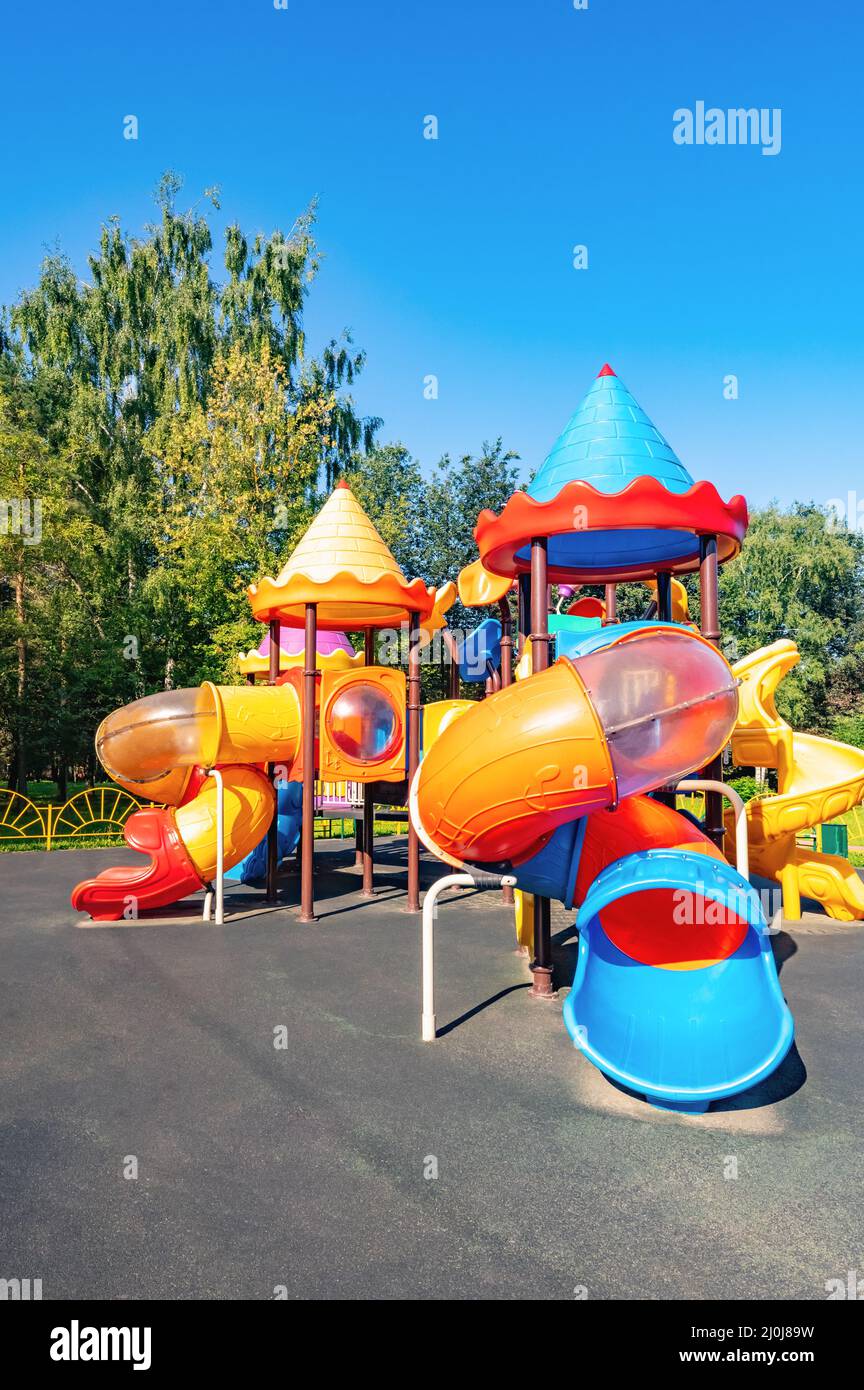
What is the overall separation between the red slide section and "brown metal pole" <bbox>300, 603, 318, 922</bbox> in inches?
51.0

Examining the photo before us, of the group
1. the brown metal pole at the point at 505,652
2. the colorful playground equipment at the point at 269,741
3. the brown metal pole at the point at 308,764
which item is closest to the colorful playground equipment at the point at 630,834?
the brown metal pole at the point at 308,764


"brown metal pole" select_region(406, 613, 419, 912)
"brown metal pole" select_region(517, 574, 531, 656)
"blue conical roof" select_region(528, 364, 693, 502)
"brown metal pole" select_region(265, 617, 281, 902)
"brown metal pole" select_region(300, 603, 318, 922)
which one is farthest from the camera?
"brown metal pole" select_region(265, 617, 281, 902)

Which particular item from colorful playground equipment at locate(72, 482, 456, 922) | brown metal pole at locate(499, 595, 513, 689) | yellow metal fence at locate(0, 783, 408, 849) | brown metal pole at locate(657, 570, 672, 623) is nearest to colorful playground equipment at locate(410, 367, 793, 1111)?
brown metal pole at locate(657, 570, 672, 623)

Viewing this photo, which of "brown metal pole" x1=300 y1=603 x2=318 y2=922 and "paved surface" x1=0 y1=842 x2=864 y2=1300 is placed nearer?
"paved surface" x1=0 y1=842 x2=864 y2=1300

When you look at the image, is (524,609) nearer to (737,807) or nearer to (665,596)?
(665,596)

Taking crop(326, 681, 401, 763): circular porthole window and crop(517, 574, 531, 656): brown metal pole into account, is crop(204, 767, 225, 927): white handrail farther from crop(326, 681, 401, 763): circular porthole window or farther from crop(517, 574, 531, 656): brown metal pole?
crop(517, 574, 531, 656): brown metal pole

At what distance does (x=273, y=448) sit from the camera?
21734 mm

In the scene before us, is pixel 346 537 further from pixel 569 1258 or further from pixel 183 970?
pixel 569 1258

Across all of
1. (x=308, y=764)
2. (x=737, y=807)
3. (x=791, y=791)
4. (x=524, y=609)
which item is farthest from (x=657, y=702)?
(x=791, y=791)

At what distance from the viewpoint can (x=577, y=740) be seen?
16.7 feet

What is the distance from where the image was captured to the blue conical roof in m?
6.84

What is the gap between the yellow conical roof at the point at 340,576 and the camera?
392 inches

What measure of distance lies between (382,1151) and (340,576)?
6.72 meters
